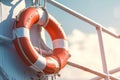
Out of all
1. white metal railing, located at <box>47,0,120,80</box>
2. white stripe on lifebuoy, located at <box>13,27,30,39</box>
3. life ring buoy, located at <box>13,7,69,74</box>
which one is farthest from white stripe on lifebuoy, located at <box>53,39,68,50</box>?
white stripe on lifebuoy, located at <box>13,27,30,39</box>

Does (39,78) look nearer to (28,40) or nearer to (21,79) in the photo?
(21,79)

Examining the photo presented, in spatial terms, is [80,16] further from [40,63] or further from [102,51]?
[40,63]

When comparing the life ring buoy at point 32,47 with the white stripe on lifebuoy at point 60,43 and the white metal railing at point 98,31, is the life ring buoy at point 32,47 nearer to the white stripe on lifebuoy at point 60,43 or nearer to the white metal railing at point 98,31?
the white stripe on lifebuoy at point 60,43

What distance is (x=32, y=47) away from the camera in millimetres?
2660

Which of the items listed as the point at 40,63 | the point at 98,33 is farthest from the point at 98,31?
the point at 40,63

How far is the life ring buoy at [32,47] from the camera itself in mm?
2627

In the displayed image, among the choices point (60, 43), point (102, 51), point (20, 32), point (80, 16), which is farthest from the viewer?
point (102, 51)

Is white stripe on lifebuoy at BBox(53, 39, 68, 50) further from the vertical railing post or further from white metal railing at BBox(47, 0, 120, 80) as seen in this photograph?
the vertical railing post

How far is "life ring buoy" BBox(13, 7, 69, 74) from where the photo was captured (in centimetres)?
263

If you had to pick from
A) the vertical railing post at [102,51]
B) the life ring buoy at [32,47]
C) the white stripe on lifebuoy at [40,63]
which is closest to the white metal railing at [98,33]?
the vertical railing post at [102,51]

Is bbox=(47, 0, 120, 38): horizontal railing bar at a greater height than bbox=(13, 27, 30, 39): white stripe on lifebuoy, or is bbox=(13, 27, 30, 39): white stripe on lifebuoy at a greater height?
bbox=(13, 27, 30, 39): white stripe on lifebuoy

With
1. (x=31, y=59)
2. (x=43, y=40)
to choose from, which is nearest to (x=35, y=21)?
(x=43, y=40)

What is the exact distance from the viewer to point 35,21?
2.87 m

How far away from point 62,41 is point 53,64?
325 millimetres
